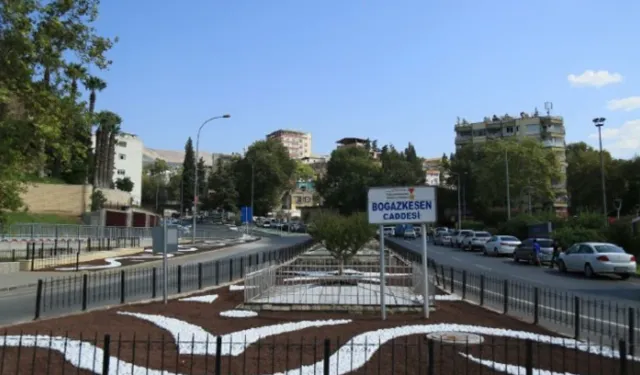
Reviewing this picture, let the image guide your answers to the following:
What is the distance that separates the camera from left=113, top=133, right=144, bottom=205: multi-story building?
116144 mm

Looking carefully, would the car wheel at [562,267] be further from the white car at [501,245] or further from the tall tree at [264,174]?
the tall tree at [264,174]

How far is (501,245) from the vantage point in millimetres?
37875

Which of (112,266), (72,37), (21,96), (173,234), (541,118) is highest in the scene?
(541,118)

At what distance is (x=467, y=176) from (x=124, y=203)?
5221 cm

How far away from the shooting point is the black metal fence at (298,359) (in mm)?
7617

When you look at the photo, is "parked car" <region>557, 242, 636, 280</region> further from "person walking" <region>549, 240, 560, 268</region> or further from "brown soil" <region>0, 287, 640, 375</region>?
"brown soil" <region>0, 287, 640, 375</region>

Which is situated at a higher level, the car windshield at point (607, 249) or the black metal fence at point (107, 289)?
the car windshield at point (607, 249)

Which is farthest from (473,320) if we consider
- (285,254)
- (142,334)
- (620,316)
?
(285,254)

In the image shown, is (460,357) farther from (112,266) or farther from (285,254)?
(112,266)

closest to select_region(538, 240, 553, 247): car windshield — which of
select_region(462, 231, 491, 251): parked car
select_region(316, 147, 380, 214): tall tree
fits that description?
select_region(462, 231, 491, 251): parked car

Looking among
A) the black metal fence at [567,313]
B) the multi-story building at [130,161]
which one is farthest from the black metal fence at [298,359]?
the multi-story building at [130,161]

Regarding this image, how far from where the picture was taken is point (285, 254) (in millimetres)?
28250

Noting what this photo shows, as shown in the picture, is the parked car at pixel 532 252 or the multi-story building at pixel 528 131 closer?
the parked car at pixel 532 252

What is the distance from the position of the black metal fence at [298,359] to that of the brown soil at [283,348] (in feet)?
0.05
